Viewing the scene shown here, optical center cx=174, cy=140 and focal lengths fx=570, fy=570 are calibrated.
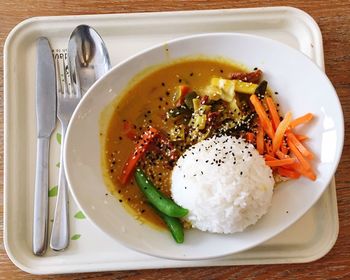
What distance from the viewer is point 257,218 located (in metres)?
1.91

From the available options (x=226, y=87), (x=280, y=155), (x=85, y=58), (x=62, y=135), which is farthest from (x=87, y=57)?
(x=280, y=155)

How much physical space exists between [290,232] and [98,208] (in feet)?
2.26

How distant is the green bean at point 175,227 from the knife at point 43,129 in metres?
0.45

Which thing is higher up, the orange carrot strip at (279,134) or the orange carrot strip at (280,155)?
the orange carrot strip at (279,134)

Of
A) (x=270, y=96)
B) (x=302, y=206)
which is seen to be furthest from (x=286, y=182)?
(x=270, y=96)

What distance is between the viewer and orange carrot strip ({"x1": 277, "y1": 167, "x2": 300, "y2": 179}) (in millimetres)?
1953

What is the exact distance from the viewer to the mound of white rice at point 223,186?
6.21 feet

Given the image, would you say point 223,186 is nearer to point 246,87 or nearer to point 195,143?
point 195,143

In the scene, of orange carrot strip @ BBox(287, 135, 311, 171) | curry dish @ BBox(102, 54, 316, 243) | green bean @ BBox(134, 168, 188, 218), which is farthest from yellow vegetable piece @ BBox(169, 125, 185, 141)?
orange carrot strip @ BBox(287, 135, 311, 171)

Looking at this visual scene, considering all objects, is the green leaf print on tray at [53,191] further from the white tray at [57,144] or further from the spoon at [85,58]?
the spoon at [85,58]

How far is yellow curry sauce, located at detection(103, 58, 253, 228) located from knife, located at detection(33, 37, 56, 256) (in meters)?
0.24

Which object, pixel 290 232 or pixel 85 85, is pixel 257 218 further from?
pixel 85 85

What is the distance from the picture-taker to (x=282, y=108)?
2.07m

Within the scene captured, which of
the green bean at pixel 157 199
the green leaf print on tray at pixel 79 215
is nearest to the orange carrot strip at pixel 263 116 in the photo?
the green bean at pixel 157 199
